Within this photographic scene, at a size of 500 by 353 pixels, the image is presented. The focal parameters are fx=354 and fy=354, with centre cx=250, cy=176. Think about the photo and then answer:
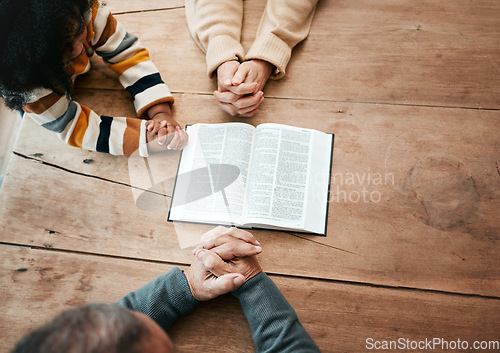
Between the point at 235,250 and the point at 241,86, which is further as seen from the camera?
the point at 241,86

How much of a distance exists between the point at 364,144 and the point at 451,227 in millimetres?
254

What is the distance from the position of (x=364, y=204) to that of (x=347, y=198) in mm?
38

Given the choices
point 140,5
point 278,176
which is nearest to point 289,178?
point 278,176

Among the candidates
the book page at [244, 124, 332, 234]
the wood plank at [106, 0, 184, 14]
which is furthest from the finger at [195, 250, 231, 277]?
the wood plank at [106, 0, 184, 14]

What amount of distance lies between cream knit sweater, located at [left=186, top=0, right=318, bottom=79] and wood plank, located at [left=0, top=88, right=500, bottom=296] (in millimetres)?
121

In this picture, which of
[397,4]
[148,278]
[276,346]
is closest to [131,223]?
[148,278]

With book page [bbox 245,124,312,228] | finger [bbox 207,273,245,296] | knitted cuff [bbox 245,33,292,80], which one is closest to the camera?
finger [bbox 207,273,245,296]

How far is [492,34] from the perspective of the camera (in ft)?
2.95

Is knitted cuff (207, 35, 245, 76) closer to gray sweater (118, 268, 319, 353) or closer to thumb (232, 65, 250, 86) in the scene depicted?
thumb (232, 65, 250, 86)

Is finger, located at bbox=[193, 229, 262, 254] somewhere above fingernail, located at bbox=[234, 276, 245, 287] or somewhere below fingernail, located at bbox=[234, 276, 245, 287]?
above

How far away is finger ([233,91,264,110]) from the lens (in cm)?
81

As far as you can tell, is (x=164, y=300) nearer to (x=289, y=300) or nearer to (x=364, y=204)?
(x=289, y=300)

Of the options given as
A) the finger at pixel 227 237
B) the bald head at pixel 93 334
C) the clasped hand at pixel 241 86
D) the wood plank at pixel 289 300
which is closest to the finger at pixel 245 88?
the clasped hand at pixel 241 86

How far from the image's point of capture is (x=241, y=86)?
2.61ft
